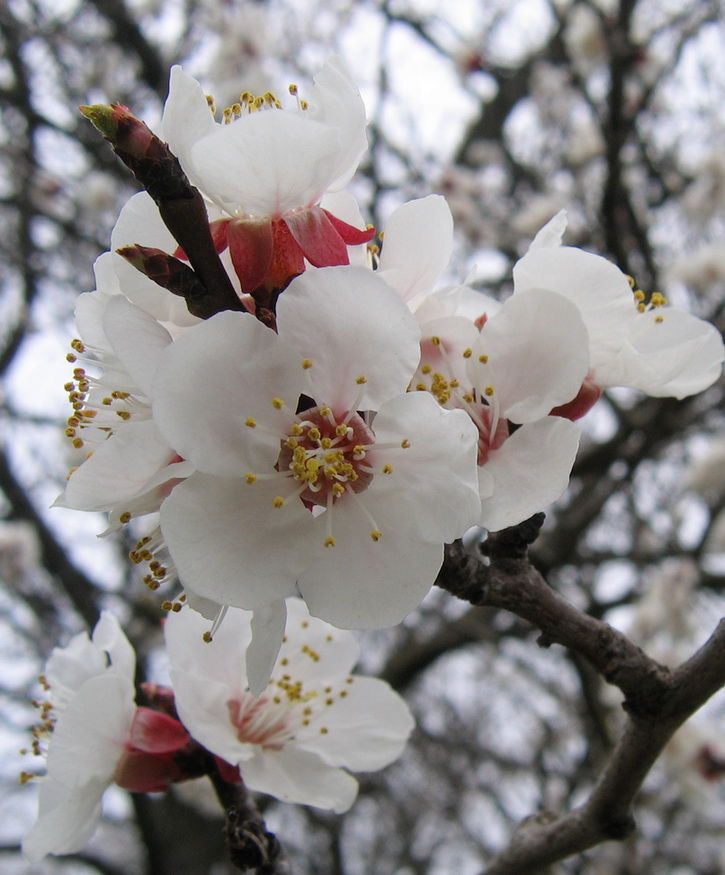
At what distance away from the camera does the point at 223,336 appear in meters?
0.68

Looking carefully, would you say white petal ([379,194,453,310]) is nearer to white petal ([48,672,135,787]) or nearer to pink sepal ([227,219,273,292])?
pink sepal ([227,219,273,292])

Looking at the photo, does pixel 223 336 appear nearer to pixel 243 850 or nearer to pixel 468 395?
pixel 468 395

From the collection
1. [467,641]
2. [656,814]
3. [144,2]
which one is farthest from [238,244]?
[656,814]

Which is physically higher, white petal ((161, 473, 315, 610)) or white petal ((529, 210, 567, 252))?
white petal ((529, 210, 567, 252))

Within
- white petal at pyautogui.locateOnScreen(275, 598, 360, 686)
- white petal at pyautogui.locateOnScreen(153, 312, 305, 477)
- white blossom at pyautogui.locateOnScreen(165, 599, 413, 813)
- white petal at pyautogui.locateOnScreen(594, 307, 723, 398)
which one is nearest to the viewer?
white petal at pyautogui.locateOnScreen(153, 312, 305, 477)

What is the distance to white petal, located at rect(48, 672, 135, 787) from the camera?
98 centimetres

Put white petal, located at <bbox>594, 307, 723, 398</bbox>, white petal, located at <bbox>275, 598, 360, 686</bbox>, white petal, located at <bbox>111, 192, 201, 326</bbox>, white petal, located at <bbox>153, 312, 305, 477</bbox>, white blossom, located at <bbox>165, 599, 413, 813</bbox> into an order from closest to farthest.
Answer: white petal, located at <bbox>153, 312, 305, 477</bbox>
white petal, located at <bbox>111, 192, 201, 326</bbox>
white petal, located at <bbox>594, 307, 723, 398</bbox>
white blossom, located at <bbox>165, 599, 413, 813</bbox>
white petal, located at <bbox>275, 598, 360, 686</bbox>

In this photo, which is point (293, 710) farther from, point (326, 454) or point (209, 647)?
point (326, 454)

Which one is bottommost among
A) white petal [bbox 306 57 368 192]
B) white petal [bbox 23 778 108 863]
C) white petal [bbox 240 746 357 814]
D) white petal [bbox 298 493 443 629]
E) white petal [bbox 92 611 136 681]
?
white petal [bbox 23 778 108 863]

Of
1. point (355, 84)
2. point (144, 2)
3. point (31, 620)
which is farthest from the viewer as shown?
point (144, 2)

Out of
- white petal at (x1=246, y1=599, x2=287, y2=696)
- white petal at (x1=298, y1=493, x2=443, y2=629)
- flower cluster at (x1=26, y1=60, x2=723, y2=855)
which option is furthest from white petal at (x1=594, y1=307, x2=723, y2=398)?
white petal at (x1=246, y1=599, x2=287, y2=696)

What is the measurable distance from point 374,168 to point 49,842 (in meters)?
3.69

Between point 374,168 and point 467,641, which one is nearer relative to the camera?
point 467,641

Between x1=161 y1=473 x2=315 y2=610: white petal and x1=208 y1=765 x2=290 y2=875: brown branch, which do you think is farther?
x1=208 y1=765 x2=290 y2=875: brown branch
